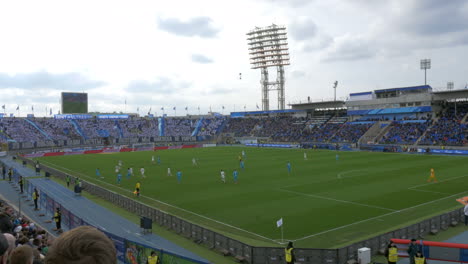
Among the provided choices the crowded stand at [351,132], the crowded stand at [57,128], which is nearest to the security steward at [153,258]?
the crowded stand at [351,132]

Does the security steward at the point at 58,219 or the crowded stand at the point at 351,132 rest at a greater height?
the crowded stand at the point at 351,132

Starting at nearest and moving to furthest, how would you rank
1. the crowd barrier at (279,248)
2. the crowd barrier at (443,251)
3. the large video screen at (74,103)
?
the crowd barrier at (443,251) → the crowd barrier at (279,248) → the large video screen at (74,103)

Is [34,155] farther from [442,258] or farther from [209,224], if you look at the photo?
[442,258]

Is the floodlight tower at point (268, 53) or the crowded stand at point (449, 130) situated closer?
the crowded stand at point (449, 130)

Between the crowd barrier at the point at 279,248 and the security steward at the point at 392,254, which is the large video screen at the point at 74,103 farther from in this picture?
the security steward at the point at 392,254

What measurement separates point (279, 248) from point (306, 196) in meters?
13.8

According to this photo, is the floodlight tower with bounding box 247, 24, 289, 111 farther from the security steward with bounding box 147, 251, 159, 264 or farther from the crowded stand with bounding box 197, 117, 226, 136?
the security steward with bounding box 147, 251, 159, 264

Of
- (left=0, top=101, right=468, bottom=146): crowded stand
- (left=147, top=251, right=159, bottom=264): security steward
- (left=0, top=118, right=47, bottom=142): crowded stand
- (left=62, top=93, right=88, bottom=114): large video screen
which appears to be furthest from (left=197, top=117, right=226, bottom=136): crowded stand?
(left=147, top=251, right=159, bottom=264): security steward

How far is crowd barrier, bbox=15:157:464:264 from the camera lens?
1445 centimetres

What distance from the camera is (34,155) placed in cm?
6906

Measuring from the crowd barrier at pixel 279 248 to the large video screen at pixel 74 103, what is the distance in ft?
290

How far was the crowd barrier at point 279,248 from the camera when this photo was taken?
14.5 meters

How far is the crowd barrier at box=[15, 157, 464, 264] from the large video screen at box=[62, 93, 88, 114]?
88.4 metres

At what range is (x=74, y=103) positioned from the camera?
337ft
